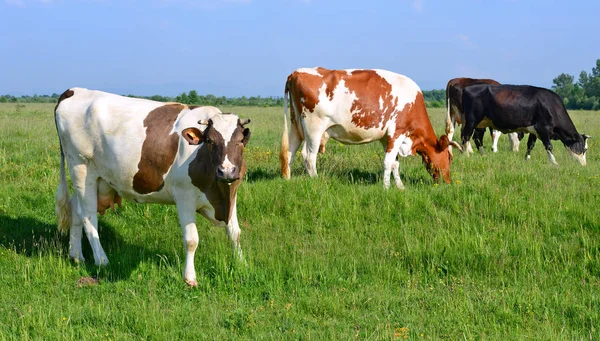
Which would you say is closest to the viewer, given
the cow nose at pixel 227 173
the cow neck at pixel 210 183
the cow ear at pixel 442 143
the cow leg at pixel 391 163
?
the cow nose at pixel 227 173

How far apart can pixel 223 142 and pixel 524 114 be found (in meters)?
11.3

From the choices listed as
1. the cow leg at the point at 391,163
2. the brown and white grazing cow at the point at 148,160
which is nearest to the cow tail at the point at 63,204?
the brown and white grazing cow at the point at 148,160

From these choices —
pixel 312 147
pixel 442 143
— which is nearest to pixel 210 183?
pixel 312 147

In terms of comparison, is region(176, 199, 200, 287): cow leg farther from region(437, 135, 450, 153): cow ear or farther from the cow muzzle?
region(437, 135, 450, 153): cow ear

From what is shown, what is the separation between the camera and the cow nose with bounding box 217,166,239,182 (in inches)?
242

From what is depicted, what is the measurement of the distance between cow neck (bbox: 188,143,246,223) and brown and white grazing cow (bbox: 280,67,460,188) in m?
4.32

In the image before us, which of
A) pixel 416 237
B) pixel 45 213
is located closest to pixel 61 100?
pixel 45 213

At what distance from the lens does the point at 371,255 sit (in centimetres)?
748

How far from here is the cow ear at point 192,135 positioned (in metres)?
6.57

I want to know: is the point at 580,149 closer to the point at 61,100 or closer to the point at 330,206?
the point at 330,206

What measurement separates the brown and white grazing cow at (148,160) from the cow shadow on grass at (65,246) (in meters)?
0.22

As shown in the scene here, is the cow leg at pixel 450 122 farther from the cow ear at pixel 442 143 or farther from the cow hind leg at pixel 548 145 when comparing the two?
the cow ear at pixel 442 143

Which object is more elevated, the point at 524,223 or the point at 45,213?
the point at 524,223

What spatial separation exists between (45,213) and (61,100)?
Answer: 2.34 metres
